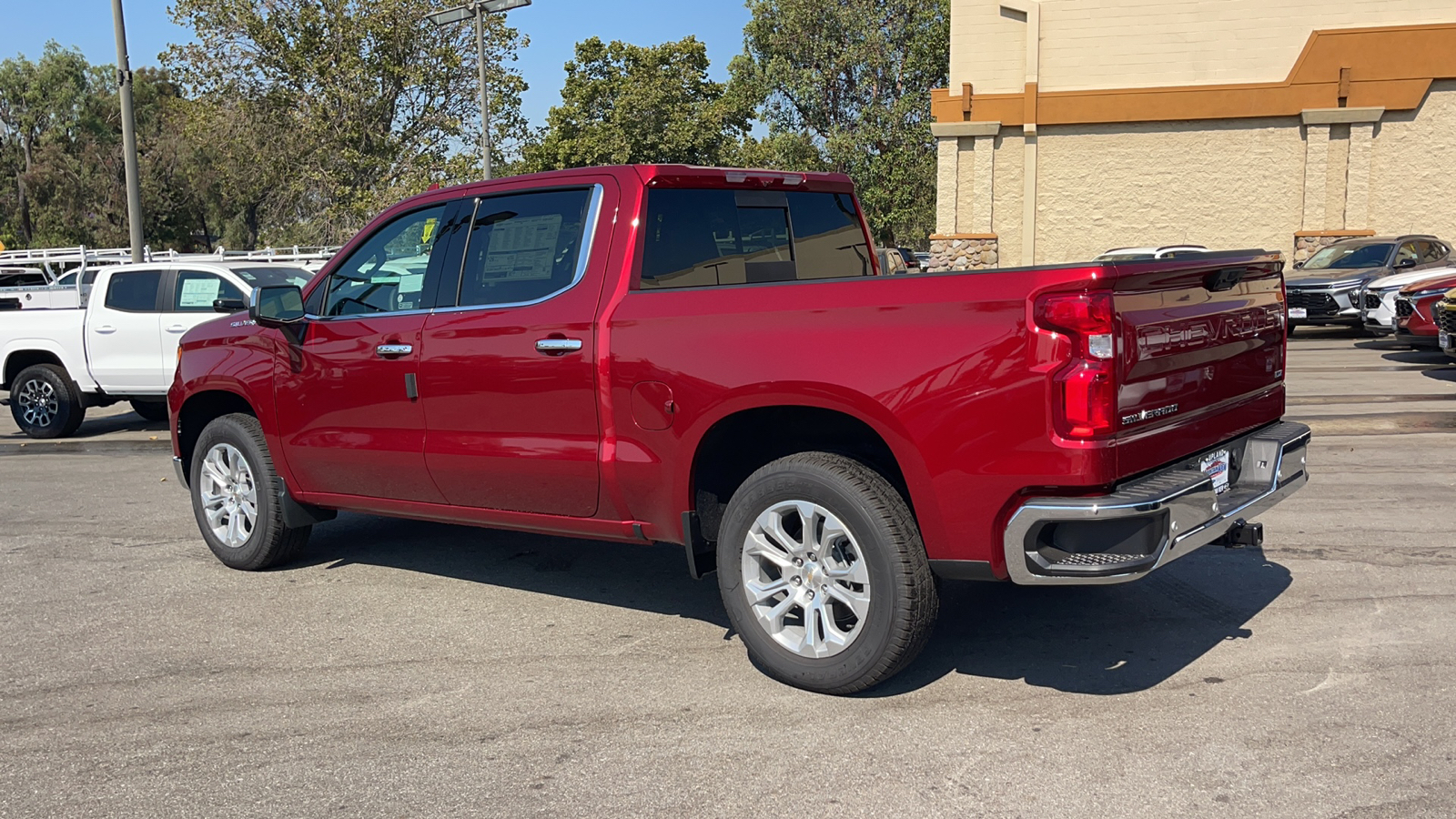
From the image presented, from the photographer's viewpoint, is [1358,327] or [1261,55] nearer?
[1358,327]

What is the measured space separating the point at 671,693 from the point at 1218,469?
2.20 meters

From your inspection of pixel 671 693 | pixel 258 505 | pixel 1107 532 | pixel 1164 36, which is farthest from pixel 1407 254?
pixel 671 693

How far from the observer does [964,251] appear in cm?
3102

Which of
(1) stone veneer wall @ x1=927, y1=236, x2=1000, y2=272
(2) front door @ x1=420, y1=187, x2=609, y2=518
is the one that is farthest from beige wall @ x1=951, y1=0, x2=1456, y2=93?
(2) front door @ x1=420, y1=187, x2=609, y2=518

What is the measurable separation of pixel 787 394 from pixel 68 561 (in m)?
4.82

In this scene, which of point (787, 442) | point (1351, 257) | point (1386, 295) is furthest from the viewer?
point (1351, 257)

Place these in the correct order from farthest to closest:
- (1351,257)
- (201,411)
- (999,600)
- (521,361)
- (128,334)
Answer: (1351,257) < (128,334) < (201,411) < (999,600) < (521,361)

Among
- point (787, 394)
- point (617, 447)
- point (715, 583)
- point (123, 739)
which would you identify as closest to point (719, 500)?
point (617, 447)

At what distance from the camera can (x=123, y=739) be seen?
4.32 m

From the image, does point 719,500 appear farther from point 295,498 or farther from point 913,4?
point 913,4

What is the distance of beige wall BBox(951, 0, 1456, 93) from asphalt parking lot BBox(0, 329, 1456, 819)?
2405cm

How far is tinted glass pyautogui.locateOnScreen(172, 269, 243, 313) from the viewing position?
12.6 m

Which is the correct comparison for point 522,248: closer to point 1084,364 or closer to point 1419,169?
point 1084,364

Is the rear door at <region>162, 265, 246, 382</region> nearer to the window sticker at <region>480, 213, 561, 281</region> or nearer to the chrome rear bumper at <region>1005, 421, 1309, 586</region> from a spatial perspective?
the window sticker at <region>480, 213, 561, 281</region>
